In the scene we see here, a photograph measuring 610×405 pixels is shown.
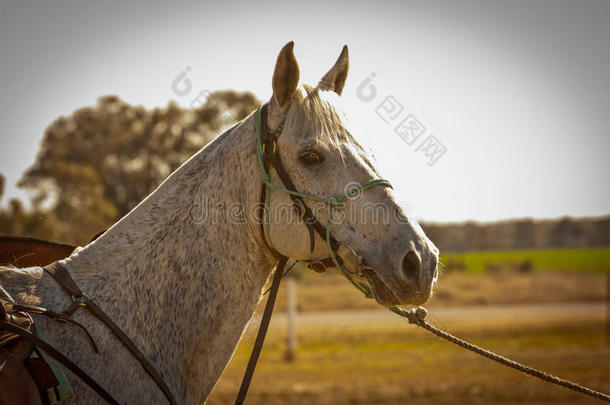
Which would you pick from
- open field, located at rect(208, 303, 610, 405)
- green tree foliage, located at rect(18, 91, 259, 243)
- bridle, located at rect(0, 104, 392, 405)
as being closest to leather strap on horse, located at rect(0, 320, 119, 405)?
bridle, located at rect(0, 104, 392, 405)

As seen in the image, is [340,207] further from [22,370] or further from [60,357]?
[22,370]

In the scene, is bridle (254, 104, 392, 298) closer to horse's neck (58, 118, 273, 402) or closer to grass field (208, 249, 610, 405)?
horse's neck (58, 118, 273, 402)

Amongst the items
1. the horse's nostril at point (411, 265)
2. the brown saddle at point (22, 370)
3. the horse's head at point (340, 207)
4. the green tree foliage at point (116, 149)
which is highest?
the green tree foliage at point (116, 149)

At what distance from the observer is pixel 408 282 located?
80.1 inches

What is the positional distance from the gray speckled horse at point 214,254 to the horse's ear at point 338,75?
0.21 metres

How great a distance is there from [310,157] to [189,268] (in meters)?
0.79

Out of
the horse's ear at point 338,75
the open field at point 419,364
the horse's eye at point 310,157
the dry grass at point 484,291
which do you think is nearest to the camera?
the horse's eye at point 310,157

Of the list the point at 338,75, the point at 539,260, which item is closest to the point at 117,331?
the point at 338,75

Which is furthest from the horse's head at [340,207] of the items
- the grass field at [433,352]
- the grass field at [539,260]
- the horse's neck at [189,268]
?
the grass field at [539,260]

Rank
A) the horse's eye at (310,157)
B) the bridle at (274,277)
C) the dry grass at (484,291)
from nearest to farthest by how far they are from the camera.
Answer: the bridle at (274,277)
the horse's eye at (310,157)
the dry grass at (484,291)

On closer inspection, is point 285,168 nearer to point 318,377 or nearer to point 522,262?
point 318,377

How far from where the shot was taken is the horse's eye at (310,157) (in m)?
2.28

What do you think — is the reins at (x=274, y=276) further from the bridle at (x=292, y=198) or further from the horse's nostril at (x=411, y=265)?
the horse's nostril at (x=411, y=265)

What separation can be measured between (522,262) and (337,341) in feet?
93.4
